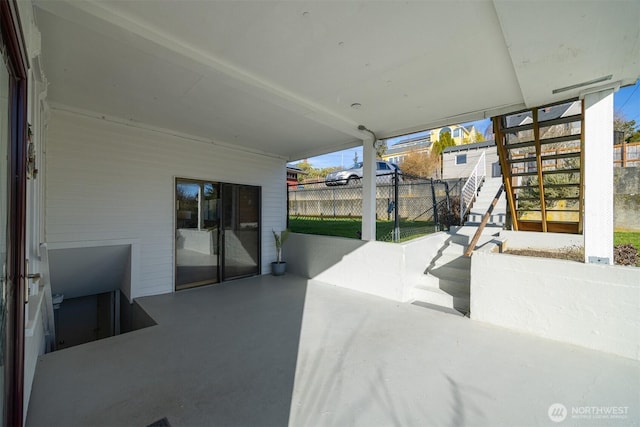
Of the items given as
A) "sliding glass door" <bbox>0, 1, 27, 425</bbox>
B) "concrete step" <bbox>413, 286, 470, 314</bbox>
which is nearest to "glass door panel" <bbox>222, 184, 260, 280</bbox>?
"concrete step" <bbox>413, 286, 470, 314</bbox>

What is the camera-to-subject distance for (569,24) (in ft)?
6.32

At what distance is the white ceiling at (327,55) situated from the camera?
1874 millimetres

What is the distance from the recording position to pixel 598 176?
2.78m

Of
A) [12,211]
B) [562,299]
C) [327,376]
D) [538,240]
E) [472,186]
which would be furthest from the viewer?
[472,186]

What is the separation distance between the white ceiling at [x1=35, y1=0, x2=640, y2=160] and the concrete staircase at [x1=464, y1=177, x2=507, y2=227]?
145 inches

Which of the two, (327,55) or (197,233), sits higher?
(327,55)

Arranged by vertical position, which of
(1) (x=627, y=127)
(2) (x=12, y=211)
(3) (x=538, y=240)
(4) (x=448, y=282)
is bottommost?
(4) (x=448, y=282)

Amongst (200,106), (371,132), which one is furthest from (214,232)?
(371,132)

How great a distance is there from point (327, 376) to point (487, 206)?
6.49 m

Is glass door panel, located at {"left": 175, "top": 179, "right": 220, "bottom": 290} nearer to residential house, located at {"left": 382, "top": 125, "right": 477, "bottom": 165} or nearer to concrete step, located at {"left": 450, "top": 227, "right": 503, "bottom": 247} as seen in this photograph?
concrete step, located at {"left": 450, "top": 227, "right": 503, "bottom": 247}

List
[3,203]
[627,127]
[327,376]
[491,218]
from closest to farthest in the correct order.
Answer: [3,203] < [327,376] < [491,218] < [627,127]

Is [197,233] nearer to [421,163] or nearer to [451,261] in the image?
[451,261]

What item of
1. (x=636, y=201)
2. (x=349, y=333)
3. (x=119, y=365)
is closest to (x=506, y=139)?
(x=349, y=333)

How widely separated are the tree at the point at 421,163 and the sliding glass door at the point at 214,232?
1425 cm
